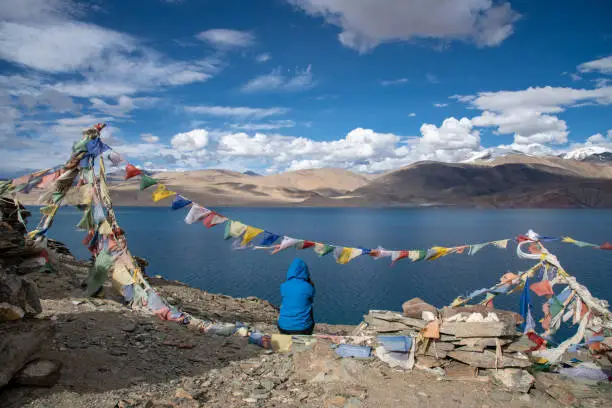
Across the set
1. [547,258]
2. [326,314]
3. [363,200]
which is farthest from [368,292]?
[363,200]

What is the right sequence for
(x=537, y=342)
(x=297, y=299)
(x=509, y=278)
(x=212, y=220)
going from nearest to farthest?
(x=537, y=342) → (x=297, y=299) → (x=212, y=220) → (x=509, y=278)

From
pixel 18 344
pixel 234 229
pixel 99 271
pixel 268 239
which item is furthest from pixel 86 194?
pixel 18 344

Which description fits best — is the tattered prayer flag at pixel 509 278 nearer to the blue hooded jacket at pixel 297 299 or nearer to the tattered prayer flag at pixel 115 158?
the blue hooded jacket at pixel 297 299

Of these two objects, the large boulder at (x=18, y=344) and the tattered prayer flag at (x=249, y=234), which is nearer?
the large boulder at (x=18, y=344)

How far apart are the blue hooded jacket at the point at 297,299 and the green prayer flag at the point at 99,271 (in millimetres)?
3428

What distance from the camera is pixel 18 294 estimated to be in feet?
16.7

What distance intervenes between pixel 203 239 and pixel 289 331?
40.2 m

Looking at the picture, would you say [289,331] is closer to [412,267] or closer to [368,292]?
[368,292]

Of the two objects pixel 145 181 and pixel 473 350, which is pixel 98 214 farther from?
pixel 473 350

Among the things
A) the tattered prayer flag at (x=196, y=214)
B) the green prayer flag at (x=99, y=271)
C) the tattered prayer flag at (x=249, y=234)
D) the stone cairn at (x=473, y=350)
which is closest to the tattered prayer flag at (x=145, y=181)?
the tattered prayer flag at (x=196, y=214)

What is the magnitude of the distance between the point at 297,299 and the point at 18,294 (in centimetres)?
407

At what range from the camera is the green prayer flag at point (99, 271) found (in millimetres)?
8055

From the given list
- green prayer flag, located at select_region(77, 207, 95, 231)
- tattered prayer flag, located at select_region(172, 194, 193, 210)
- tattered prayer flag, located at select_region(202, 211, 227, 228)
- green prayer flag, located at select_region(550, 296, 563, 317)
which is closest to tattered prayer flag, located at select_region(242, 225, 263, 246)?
tattered prayer flag, located at select_region(202, 211, 227, 228)

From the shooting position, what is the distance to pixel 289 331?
7449 mm
